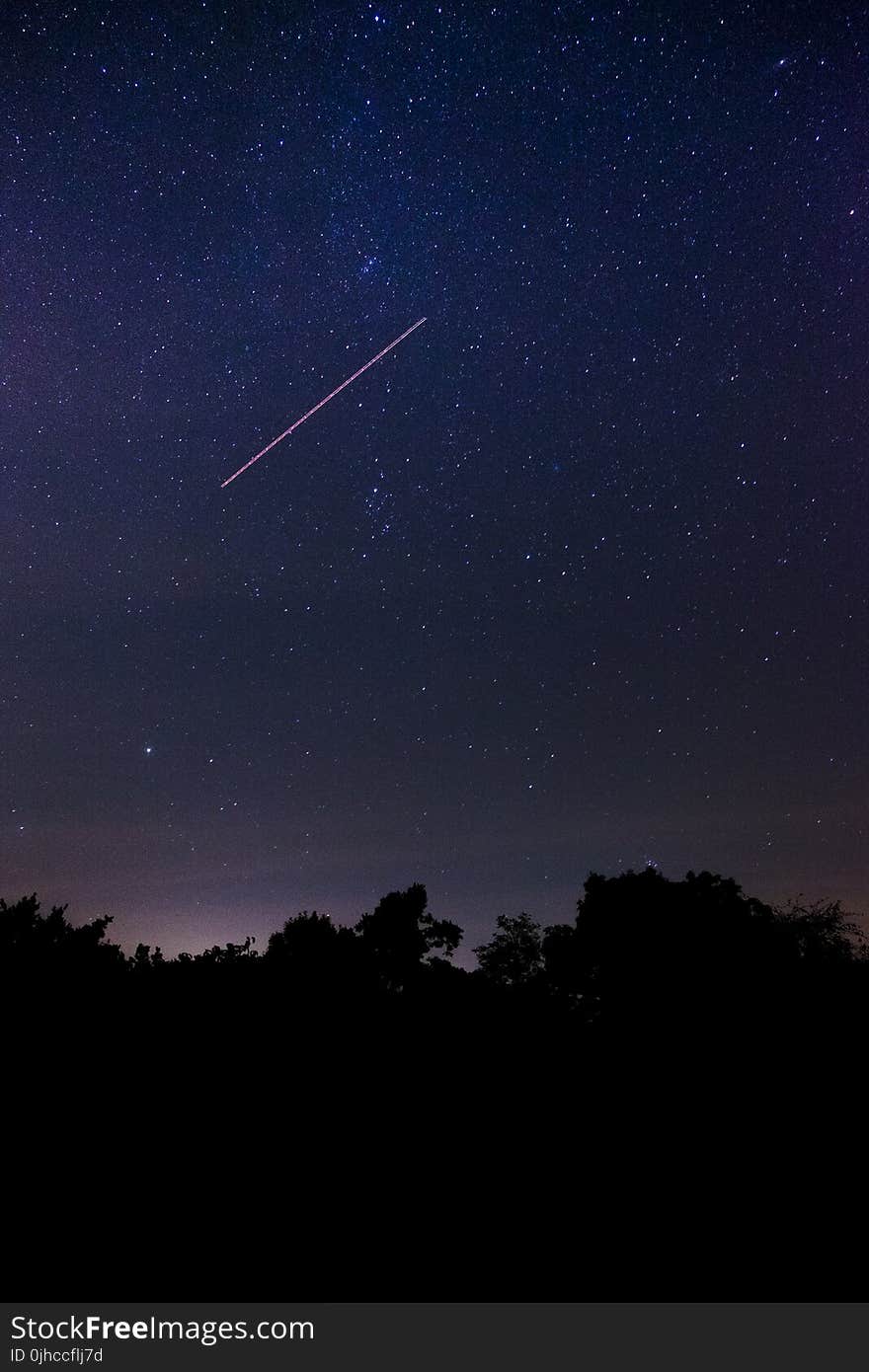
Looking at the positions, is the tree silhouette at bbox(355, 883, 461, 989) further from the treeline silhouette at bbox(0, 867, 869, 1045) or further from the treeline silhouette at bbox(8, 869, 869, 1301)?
the treeline silhouette at bbox(8, 869, 869, 1301)

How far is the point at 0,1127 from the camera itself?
32.5ft

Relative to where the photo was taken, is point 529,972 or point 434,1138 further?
point 529,972

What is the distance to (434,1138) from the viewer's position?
1088 centimetres

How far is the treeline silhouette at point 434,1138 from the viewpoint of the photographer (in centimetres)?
766

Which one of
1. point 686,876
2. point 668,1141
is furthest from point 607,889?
point 668,1141

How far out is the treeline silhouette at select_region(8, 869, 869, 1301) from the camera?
7664mm

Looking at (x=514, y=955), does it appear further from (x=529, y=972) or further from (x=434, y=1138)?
(x=434, y=1138)

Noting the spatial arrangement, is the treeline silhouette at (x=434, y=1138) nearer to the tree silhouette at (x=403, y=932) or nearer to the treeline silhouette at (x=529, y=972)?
the treeline silhouette at (x=529, y=972)

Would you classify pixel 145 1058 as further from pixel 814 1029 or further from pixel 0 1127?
pixel 814 1029

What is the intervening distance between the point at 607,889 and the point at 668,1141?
21735 millimetres

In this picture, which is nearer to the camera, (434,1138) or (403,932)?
(434,1138)

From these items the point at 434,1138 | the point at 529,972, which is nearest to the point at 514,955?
the point at 529,972

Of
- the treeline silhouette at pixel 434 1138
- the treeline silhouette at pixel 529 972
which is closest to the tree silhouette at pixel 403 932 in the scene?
the treeline silhouette at pixel 529 972

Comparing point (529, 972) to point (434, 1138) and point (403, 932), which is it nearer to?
point (403, 932)
